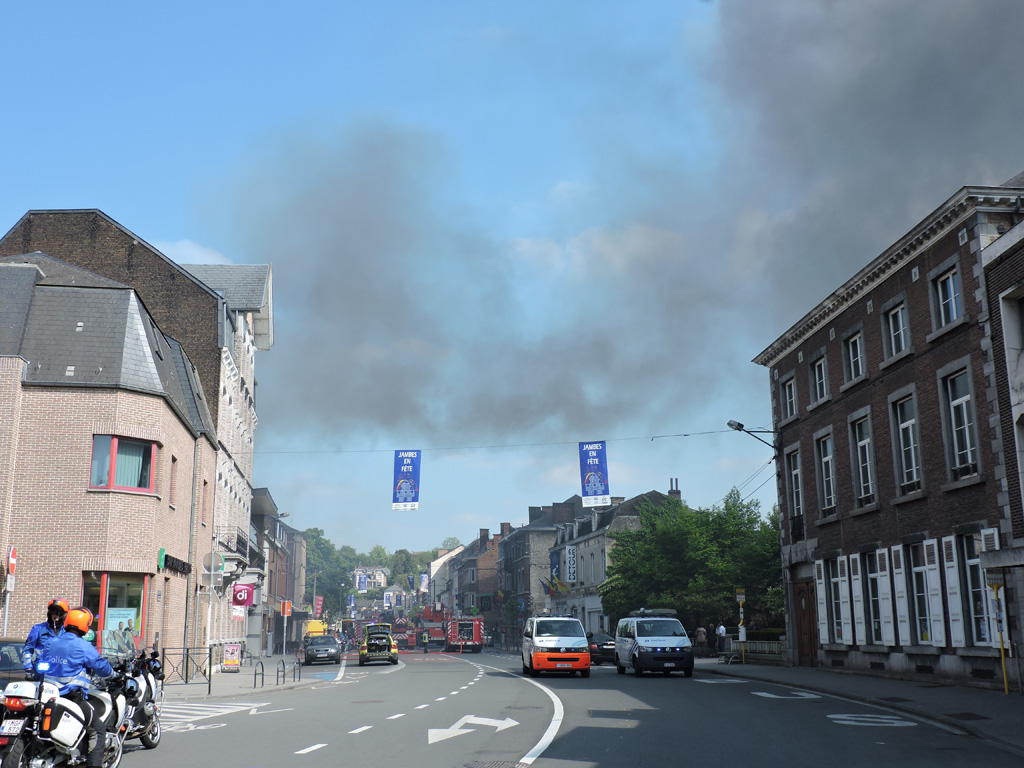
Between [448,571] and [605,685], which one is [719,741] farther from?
[448,571]

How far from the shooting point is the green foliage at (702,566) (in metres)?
53.9

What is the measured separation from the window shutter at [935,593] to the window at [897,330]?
5252 mm

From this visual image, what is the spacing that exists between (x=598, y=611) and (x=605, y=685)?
1953 inches

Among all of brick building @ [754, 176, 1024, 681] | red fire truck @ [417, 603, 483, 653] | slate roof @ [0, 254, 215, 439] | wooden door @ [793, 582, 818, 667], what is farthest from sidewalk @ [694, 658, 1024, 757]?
red fire truck @ [417, 603, 483, 653]

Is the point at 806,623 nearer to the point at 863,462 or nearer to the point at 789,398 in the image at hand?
the point at 863,462

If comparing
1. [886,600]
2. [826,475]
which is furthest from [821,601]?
[886,600]

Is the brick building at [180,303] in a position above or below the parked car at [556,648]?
above

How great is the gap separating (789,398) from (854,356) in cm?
557

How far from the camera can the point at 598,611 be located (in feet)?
242

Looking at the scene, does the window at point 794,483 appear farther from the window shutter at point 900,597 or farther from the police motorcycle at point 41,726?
the police motorcycle at point 41,726

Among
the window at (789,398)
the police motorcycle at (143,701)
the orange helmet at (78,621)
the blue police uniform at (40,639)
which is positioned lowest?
the police motorcycle at (143,701)

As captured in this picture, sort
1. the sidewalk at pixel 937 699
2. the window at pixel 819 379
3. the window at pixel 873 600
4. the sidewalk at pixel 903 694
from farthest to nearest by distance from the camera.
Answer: the window at pixel 819 379
the window at pixel 873 600
the sidewalk at pixel 903 694
the sidewalk at pixel 937 699

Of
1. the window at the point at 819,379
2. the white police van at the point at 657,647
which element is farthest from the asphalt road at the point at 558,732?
the window at the point at 819,379

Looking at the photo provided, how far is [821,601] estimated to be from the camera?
105 feet
